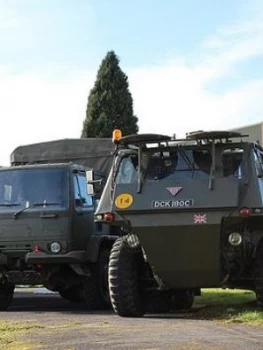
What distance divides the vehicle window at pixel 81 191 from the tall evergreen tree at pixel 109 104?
1225cm

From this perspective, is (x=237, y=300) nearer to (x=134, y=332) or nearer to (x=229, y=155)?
Answer: (x=229, y=155)

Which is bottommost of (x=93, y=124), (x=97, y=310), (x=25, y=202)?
(x=97, y=310)

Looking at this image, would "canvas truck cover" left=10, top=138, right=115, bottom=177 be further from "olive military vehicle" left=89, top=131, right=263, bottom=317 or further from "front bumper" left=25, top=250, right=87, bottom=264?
"olive military vehicle" left=89, top=131, right=263, bottom=317

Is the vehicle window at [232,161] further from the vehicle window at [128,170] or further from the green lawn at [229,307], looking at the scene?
the green lawn at [229,307]

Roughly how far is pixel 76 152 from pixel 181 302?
10.3 feet

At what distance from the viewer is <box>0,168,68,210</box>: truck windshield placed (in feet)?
36.9

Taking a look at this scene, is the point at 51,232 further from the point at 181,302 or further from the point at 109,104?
the point at 109,104

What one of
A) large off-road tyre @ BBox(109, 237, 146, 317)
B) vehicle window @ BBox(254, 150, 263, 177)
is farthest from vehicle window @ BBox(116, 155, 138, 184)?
vehicle window @ BBox(254, 150, 263, 177)

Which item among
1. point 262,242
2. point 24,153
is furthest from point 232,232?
point 24,153

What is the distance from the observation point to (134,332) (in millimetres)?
7840

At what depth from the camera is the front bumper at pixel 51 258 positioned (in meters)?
10.9

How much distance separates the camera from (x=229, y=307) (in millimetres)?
10289

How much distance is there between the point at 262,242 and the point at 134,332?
2.29 metres

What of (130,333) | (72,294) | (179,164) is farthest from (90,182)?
(130,333)
